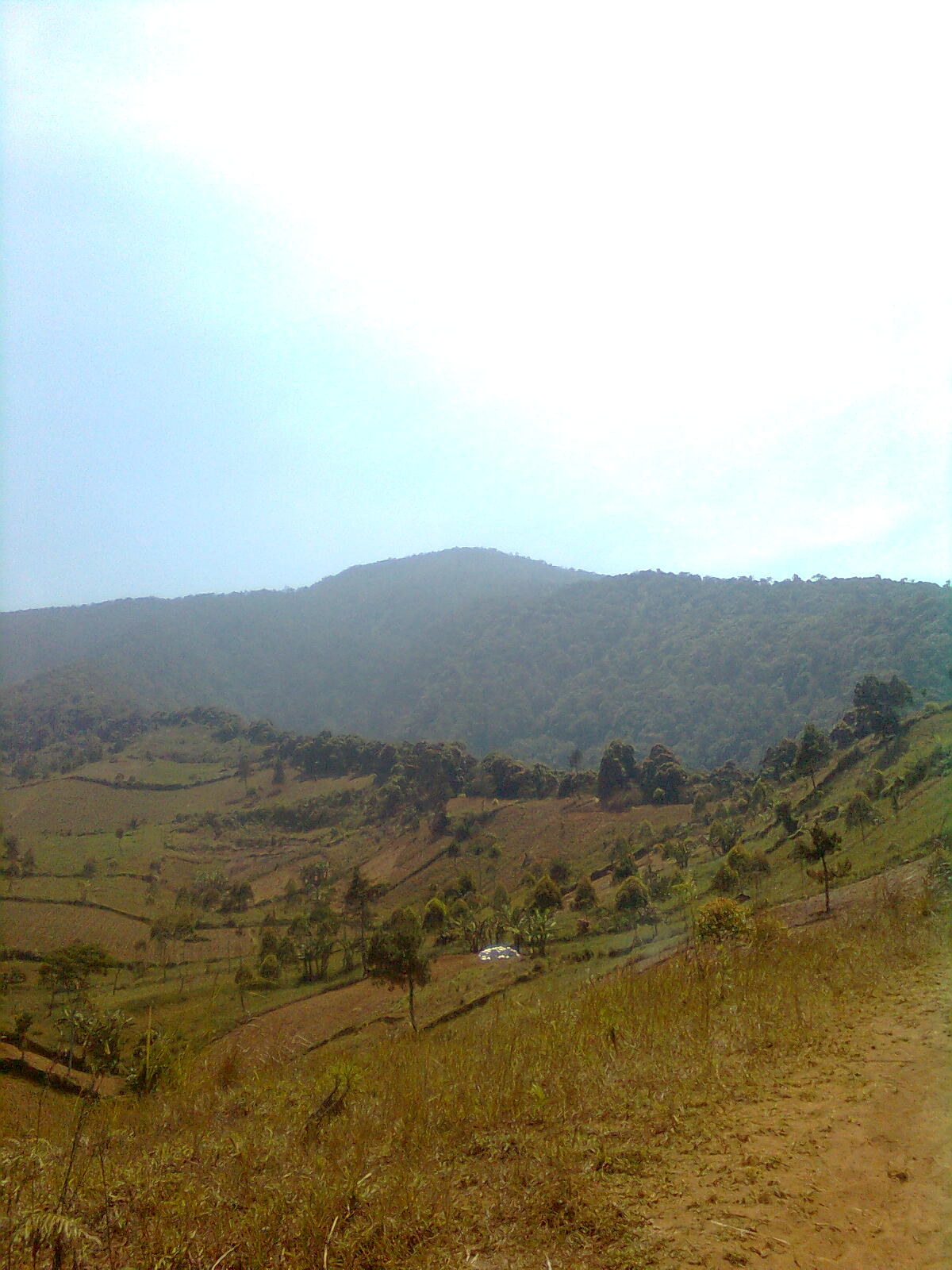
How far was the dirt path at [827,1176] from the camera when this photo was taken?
2725 millimetres

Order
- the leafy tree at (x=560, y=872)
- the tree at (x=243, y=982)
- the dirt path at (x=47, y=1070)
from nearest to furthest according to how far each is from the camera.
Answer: the dirt path at (x=47, y=1070), the tree at (x=243, y=982), the leafy tree at (x=560, y=872)

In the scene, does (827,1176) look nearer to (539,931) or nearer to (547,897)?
(539,931)

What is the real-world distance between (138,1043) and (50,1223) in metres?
4.64

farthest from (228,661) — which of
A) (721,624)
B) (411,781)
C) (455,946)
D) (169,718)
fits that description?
(455,946)

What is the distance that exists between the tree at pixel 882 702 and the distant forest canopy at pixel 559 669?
108 feet

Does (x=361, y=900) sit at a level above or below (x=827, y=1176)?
below

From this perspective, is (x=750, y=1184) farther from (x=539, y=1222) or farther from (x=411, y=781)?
(x=411, y=781)

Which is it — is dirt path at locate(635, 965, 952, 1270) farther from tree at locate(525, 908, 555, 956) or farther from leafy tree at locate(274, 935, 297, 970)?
leafy tree at locate(274, 935, 297, 970)

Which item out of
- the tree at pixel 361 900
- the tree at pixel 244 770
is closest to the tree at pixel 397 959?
the tree at pixel 361 900

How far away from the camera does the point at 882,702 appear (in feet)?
186

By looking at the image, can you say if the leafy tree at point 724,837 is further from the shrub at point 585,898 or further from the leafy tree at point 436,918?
the leafy tree at point 436,918

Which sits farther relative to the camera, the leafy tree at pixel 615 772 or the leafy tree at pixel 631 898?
the leafy tree at pixel 615 772

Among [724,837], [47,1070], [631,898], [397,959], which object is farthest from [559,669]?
[47,1070]

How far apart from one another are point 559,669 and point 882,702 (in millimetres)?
122254
